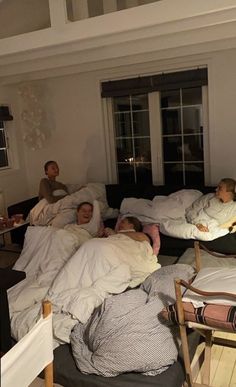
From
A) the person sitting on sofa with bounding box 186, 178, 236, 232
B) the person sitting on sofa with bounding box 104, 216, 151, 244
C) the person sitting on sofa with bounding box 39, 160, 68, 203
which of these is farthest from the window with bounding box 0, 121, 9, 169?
the person sitting on sofa with bounding box 186, 178, 236, 232

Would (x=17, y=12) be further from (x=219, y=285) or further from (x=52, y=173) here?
(x=219, y=285)

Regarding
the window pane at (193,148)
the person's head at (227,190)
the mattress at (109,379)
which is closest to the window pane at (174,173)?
the window pane at (193,148)

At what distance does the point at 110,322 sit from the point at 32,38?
7.36 ft

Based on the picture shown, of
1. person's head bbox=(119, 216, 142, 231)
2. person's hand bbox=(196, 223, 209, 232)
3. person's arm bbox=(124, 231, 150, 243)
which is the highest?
person's head bbox=(119, 216, 142, 231)

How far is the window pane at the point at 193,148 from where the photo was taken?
Result: 4449mm

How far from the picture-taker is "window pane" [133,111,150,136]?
469 centimetres

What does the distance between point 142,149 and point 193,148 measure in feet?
2.27

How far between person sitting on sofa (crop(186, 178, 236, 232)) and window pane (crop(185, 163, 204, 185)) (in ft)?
2.66

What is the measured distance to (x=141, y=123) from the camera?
4738 millimetres

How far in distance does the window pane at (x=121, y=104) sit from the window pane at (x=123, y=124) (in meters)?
0.07

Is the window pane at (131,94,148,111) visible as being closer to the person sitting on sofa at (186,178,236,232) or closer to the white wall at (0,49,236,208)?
the white wall at (0,49,236,208)

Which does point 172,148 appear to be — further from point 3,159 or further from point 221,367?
point 221,367

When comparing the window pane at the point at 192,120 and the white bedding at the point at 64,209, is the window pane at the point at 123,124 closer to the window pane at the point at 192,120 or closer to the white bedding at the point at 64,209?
the window pane at the point at 192,120

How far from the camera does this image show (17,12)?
3453 mm
